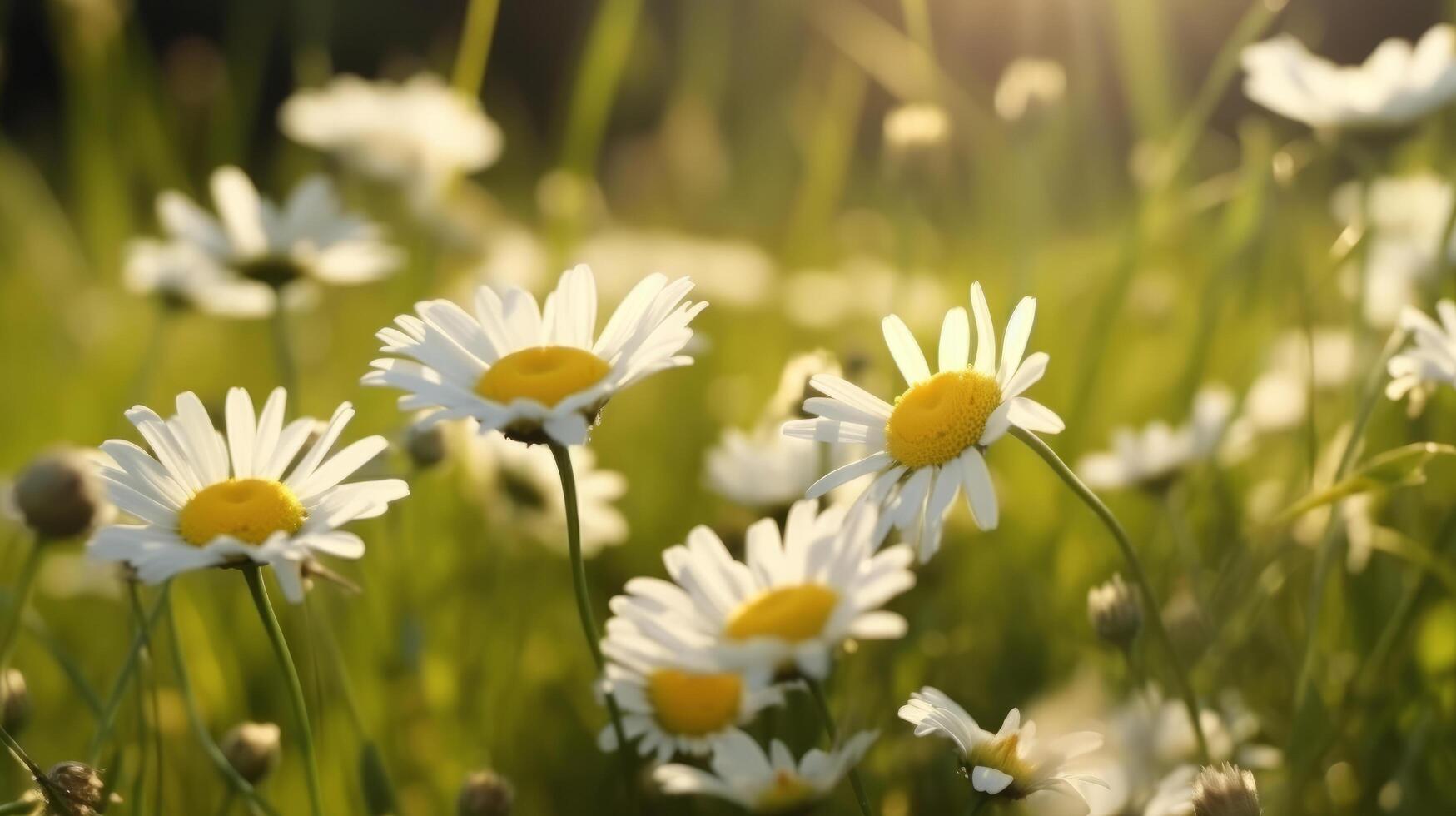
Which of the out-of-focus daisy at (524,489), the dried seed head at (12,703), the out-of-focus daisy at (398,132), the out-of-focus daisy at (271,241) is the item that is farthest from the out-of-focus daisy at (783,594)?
the out-of-focus daisy at (398,132)

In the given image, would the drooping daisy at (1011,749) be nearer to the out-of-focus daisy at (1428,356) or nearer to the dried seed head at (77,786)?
the out-of-focus daisy at (1428,356)

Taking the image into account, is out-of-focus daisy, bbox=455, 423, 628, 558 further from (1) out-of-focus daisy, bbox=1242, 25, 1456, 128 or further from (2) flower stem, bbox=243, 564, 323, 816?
(1) out-of-focus daisy, bbox=1242, 25, 1456, 128

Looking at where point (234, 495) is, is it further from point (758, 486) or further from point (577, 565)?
point (758, 486)

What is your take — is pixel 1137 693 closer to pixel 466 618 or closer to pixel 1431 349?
pixel 1431 349

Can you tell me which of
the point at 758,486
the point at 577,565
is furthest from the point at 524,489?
the point at 577,565

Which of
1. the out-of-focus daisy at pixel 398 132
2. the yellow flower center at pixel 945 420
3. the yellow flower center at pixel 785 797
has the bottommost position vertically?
the yellow flower center at pixel 785 797
